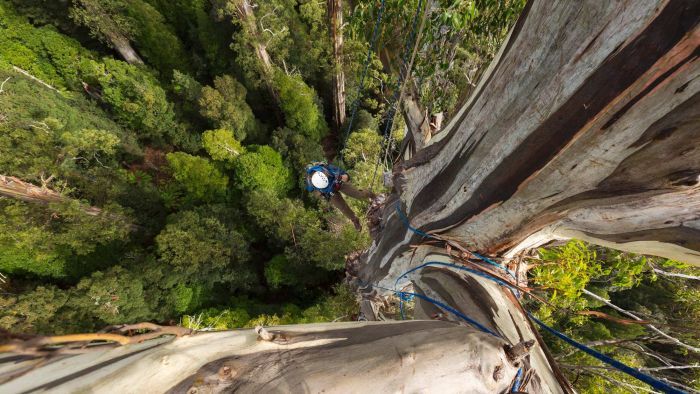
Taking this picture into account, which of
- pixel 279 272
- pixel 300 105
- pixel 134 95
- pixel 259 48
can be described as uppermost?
pixel 259 48

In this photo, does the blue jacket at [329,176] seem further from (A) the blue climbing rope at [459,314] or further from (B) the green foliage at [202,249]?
(B) the green foliage at [202,249]

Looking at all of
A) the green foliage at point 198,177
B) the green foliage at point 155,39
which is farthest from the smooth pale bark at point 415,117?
the green foliage at point 155,39

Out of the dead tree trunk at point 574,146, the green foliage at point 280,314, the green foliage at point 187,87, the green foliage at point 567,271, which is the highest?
the green foliage at point 187,87

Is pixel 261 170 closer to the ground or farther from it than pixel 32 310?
farther from it

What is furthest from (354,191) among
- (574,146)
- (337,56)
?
(337,56)

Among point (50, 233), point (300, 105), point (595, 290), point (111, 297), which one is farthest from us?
point (300, 105)

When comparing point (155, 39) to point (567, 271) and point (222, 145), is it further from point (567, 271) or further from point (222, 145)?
point (567, 271)

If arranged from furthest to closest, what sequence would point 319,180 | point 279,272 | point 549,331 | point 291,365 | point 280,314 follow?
point 279,272, point 280,314, point 319,180, point 549,331, point 291,365
